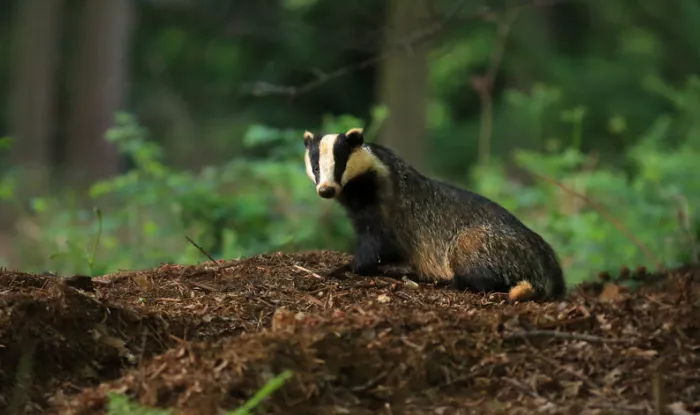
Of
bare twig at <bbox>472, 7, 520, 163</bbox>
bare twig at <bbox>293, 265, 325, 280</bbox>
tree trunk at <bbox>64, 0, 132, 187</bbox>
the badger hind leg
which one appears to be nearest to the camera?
bare twig at <bbox>293, 265, 325, 280</bbox>

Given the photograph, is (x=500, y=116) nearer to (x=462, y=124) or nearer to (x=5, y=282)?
(x=462, y=124)

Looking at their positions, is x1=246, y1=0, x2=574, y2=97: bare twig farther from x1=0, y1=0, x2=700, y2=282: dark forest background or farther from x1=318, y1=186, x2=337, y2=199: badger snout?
x1=318, y1=186, x2=337, y2=199: badger snout

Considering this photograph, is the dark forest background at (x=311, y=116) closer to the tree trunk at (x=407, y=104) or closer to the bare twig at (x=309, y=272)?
the tree trunk at (x=407, y=104)

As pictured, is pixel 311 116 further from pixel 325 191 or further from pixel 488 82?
pixel 325 191

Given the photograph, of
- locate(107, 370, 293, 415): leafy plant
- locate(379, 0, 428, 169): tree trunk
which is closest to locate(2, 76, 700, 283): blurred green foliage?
locate(379, 0, 428, 169): tree trunk

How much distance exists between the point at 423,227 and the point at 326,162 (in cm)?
73

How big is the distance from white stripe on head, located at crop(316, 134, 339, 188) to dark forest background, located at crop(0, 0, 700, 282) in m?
1.45

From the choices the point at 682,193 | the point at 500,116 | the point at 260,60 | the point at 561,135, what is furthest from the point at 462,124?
the point at 682,193

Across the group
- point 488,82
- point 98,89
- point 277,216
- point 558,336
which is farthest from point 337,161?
point 98,89

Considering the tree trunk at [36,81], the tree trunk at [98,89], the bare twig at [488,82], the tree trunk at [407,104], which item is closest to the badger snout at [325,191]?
the bare twig at [488,82]

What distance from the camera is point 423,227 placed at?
17.2ft

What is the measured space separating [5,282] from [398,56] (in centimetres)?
835

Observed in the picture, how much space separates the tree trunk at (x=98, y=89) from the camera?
16078mm

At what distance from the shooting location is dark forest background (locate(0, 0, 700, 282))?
7.99m
